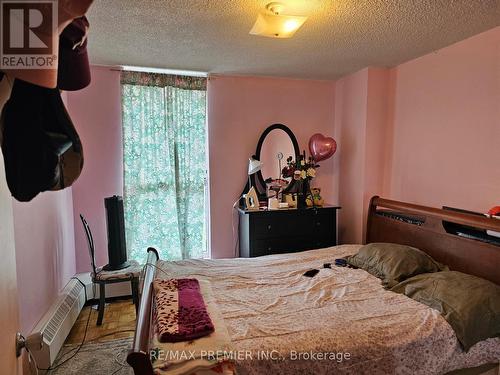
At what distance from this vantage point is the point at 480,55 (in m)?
2.29

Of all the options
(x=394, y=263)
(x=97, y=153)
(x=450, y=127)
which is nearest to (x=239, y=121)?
(x=97, y=153)

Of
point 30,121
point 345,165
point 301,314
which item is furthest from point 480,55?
point 30,121

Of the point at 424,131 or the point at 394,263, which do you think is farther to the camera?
the point at 424,131

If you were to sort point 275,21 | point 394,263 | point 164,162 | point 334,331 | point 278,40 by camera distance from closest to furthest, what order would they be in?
point 334,331
point 275,21
point 394,263
point 278,40
point 164,162

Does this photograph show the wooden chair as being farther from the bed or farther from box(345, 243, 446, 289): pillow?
box(345, 243, 446, 289): pillow

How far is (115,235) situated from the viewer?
280 cm

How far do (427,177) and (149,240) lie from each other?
2820mm

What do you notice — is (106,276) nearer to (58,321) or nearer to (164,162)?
(58,321)

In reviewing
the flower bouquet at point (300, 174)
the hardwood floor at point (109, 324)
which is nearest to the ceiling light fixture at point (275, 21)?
the flower bouquet at point (300, 174)

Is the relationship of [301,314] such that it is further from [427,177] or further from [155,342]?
[427,177]

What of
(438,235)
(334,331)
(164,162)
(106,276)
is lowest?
(106,276)

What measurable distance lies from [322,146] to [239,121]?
3.22 ft

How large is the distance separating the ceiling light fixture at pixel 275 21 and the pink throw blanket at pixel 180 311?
5.51 feet

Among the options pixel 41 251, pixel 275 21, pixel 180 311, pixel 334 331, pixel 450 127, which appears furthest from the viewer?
pixel 450 127
